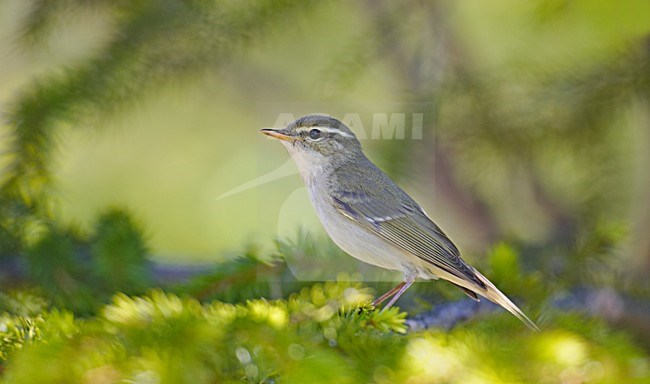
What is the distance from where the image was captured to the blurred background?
7.77 ft

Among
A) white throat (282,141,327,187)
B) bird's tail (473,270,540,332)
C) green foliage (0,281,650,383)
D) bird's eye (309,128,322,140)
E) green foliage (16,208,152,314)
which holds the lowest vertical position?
green foliage (16,208,152,314)

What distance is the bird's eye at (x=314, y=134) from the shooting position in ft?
6.40

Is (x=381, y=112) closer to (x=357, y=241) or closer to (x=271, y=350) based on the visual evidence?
(x=357, y=241)

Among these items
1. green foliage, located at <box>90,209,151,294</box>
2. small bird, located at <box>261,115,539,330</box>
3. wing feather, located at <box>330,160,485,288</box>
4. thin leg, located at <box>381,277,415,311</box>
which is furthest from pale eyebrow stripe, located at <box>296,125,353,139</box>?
green foliage, located at <box>90,209,151,294</box>

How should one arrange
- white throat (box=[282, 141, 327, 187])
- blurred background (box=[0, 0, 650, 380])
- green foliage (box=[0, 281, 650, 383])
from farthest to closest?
blurred background (box=[0, 0, 650, 380]) < white throat (box=[282, 141, 327, 187]) < green foliage (box=[0, 281, 650, 383])

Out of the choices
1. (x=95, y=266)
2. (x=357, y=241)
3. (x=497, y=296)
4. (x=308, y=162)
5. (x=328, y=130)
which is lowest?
(x=95, y=266)

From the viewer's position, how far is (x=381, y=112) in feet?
7.49

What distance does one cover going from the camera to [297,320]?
1.76 metres

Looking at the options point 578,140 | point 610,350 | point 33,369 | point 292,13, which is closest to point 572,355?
point 610,350

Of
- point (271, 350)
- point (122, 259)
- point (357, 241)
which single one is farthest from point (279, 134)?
point (122, 259)

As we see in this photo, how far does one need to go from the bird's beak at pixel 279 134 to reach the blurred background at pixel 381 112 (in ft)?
0.22

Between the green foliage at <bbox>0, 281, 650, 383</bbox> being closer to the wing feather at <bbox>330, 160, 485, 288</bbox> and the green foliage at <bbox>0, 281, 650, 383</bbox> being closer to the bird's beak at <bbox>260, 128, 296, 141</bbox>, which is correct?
the wing feather at <bbox>330, 160, 485, 288</bbox>

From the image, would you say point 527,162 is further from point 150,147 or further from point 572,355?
point 150,147

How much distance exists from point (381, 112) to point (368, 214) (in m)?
0.37
